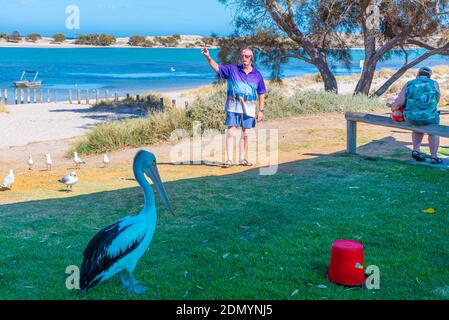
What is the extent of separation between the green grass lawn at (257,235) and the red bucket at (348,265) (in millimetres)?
88

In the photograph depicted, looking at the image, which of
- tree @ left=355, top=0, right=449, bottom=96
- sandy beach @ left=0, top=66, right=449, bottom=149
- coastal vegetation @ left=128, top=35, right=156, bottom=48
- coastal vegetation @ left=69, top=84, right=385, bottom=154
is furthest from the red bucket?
coastal vegetation @ left=128, top=35, right=156, bottom=48

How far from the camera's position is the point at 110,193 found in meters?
8.62

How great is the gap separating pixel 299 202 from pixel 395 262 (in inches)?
88.7

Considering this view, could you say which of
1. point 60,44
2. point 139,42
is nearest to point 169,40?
point 139,42

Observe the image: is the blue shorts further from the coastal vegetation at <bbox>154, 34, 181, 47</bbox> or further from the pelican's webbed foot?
the coastal vegetation at <bbox>154, 34, 181, 47</bbox>

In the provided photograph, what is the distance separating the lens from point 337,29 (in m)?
23.0

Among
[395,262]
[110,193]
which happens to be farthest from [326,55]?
[395,262]

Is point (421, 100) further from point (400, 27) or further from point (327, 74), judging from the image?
point (327, 74)

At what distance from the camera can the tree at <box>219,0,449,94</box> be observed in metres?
21.3

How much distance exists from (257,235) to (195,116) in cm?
1040

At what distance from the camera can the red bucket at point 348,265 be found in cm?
500

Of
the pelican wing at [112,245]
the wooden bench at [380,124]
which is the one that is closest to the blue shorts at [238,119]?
the wooden bench at [380,124]

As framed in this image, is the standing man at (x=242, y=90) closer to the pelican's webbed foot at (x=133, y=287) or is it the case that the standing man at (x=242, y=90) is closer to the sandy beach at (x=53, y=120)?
the pelican's webbed foot at (x=133, y=287)
